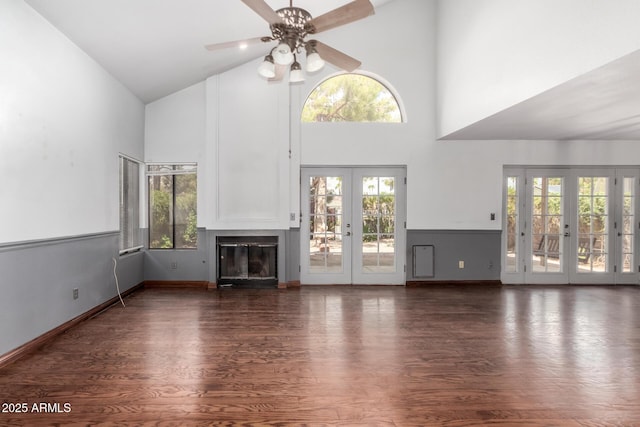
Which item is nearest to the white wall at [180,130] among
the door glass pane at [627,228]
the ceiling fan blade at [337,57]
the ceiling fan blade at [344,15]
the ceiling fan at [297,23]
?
the ceiling fan at [297,23]

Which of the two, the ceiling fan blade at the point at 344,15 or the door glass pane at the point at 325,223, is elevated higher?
the ceiling fan blade at the point at 344,15

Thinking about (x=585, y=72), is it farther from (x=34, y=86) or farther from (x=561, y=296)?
(x=34, y=86)

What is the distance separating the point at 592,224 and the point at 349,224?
3.99 metres

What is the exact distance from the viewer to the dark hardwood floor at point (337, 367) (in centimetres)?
220

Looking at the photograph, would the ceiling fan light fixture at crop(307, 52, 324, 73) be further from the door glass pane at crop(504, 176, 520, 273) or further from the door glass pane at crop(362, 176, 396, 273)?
the door glass pane at crop(504, 176, 520, 273)

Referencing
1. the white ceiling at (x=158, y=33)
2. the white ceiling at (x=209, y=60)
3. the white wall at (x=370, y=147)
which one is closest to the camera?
the white ceiling at (x=209, y=60)

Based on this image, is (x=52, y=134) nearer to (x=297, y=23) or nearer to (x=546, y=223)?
A: (x=297, y=23)

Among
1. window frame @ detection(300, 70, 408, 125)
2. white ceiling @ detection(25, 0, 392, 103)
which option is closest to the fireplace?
window frame @ detection(300, 70, 408, 125)

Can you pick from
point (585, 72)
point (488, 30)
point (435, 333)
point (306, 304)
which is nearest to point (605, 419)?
point (435, 333)

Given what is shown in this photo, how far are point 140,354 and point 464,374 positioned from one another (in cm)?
260

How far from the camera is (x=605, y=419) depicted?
2.17 m

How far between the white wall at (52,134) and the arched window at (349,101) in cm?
282

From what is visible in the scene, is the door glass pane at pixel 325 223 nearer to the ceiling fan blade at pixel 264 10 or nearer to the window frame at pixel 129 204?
the window frame at pixel 129 204

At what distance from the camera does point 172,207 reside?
226 inches
